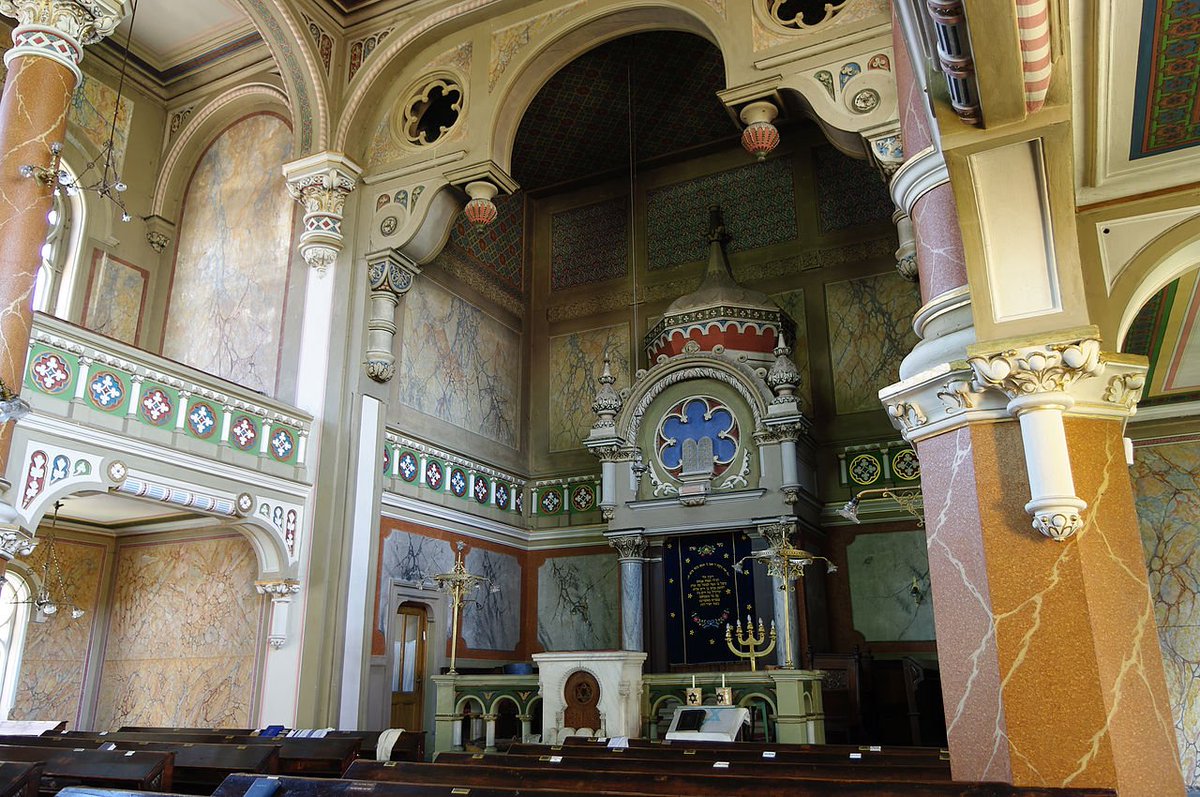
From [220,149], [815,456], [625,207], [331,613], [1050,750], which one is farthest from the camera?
[625,207]

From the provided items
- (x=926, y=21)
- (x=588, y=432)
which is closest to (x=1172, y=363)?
(x=926, y=21)

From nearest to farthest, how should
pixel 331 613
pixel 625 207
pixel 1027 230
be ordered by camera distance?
1. pixel 1027 230
2. pixel 331 613
3. pixel 625 207

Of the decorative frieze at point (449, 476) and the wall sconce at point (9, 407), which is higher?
the decorative frieze at point (449, 476)

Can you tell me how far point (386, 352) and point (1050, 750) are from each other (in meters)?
8.44

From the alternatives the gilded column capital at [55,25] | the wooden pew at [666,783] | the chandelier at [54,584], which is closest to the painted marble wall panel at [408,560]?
the chandelier at [54,584]

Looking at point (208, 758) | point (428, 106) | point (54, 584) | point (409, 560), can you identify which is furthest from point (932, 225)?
point (54, 584)

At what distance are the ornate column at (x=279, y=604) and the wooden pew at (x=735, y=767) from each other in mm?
4848

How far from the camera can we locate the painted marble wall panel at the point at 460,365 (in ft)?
39.1

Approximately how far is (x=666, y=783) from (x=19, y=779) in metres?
2.98

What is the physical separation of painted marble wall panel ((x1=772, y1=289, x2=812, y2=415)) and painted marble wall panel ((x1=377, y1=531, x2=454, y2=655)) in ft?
17.0

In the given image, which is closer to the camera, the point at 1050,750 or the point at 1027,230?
the point at 1050,750

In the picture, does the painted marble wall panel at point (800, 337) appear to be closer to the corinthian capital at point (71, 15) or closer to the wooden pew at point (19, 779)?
the corinthian capital at point (71, 15)

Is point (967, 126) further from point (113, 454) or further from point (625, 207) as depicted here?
point (625, 207)

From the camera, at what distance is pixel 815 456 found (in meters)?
12.1
